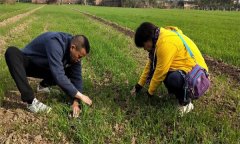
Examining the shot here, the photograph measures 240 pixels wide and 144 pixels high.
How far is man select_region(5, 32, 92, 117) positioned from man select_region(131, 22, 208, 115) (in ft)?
2.50

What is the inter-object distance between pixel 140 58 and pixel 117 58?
2.54 feet

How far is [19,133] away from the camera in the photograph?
4309 millimetres

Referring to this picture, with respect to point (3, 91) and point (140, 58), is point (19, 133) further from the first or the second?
point (140, 58)

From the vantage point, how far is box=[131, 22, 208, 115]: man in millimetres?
Result: 4574

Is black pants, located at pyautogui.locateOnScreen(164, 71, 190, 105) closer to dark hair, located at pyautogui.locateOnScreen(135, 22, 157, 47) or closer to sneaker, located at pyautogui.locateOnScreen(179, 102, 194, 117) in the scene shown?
sneaker, located at pyautogui.locateOnScreen(179, 102, 194, 117)

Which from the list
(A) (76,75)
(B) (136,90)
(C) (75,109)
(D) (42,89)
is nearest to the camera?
(C) (75,109)

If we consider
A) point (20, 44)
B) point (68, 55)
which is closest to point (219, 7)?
point (20, 44)

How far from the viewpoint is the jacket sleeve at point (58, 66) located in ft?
15.2

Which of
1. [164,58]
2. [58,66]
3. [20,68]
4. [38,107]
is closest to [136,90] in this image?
[164,58]

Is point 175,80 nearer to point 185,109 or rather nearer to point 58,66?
point 185,109

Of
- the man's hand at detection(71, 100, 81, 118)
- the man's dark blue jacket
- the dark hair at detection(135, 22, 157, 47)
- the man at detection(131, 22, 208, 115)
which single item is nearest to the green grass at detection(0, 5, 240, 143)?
the man's hand at detection(71, 100, 81, 118)

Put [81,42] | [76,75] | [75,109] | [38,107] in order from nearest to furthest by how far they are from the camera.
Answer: [81,42] < [75,109] < [38,107] < [76,75]

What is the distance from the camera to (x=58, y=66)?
466 centimetres

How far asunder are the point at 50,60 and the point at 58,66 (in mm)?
128
